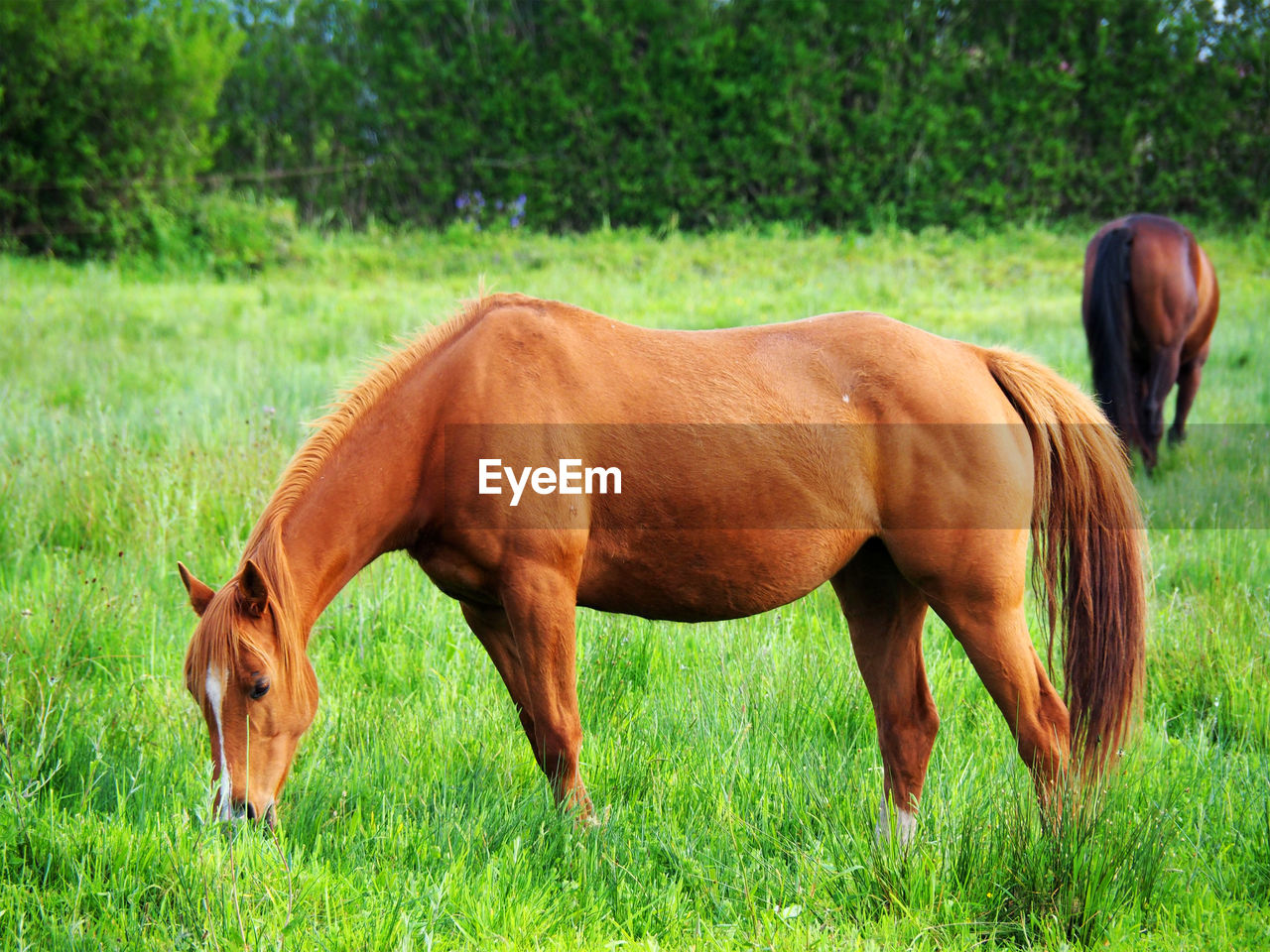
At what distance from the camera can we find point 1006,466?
2.84 m

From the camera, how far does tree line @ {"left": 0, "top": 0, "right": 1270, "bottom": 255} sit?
49.8 ft

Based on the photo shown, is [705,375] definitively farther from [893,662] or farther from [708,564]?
[893,662]

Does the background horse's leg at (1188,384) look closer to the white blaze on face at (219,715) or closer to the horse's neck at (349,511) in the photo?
the horse's neck at (349,511)

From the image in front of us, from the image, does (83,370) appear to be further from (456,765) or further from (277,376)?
(456,765)

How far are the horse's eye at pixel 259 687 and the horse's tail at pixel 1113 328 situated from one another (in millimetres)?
5958

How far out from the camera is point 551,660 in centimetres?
271

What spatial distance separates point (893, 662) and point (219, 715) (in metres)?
1.95

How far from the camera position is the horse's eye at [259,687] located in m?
2.51

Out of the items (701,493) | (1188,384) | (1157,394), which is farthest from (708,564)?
(1188,384)

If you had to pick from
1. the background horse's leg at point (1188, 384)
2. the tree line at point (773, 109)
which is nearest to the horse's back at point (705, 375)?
the background horse's leg at point (1188, 384)

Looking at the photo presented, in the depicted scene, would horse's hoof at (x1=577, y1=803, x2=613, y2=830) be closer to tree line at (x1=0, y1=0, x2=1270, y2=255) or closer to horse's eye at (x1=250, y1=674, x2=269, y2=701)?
horse's eye at (x1=250, y1=674, x2=269, y2=701)

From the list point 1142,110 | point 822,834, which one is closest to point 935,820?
point 822,834

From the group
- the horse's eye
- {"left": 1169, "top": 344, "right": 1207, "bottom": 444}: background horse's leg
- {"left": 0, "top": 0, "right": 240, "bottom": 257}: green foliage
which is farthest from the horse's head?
{"left": 0, "top": 0, "right": 240, "bottom": 257}: green foliage

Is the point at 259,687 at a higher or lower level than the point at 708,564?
lower
